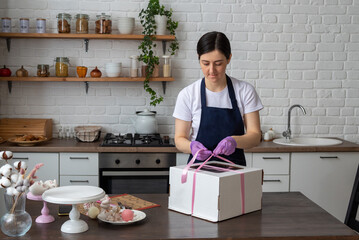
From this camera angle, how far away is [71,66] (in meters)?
4.98

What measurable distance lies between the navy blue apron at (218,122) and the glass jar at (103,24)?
6.54 ft

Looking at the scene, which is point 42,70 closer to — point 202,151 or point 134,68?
point 134,68

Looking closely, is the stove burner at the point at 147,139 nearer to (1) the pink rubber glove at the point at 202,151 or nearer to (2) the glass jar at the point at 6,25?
(2) the glass jar at the point at 6,25

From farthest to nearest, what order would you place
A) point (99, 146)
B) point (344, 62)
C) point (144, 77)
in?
point (344, 62) < point (144, 77) < point (99, 146)

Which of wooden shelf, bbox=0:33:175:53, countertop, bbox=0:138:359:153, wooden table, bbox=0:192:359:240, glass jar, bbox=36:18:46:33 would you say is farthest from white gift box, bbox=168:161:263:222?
glass jar, bbox=36:18:46:33

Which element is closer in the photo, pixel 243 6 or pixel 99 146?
pixel 99 146

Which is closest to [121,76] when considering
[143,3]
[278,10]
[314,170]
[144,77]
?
[144,77]

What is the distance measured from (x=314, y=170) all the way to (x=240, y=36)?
1.59m

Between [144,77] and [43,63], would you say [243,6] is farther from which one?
[43,63]

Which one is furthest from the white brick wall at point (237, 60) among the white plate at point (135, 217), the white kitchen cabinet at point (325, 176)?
the white plate at point (135, 217)

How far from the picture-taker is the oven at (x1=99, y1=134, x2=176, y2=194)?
4.41 meters

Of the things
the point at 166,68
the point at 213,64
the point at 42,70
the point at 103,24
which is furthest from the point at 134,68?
the point at 213,64

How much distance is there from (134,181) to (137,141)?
391 millimetres

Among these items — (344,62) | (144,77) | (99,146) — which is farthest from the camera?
(344,62)
